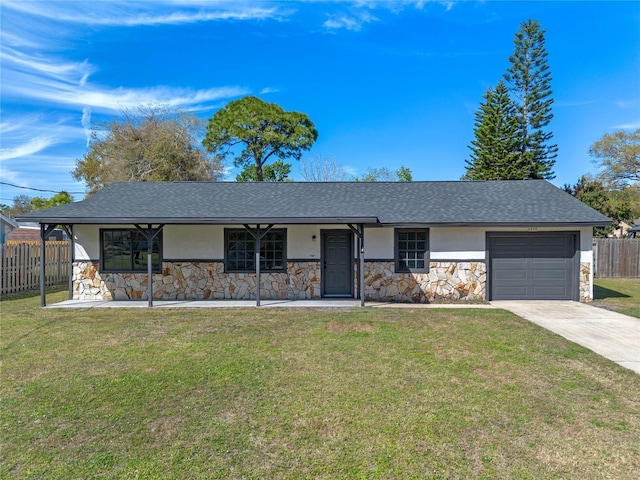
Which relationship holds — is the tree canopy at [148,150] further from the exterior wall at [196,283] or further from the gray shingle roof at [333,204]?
the exterior wall at [196,283]

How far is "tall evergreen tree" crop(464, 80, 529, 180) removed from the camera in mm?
24750

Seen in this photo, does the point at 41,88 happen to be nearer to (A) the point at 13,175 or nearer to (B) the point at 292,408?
(A) the point at 13,175

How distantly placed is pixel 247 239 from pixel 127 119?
70.0 ft

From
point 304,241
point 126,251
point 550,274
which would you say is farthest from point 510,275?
point 126,251

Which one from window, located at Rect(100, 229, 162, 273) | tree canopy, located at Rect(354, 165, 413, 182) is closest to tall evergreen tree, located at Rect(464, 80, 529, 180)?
tree canopy, located at Rect(354, 165, 413, 182)

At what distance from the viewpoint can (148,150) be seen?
2498cm

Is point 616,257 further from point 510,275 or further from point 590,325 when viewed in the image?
point 590,325

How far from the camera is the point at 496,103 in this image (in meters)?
25.3

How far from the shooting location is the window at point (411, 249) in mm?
10398

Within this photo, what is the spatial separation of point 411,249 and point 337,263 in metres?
2.18

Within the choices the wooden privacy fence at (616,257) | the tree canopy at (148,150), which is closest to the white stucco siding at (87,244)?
the tree canopy at (148,150)

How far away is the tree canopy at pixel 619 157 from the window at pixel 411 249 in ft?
97.3

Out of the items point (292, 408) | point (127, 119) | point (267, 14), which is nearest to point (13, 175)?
point (127, 119)

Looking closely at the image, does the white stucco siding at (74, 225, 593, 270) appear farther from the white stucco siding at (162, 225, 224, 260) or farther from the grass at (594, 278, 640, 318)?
the grass at (594, 278, 640, 318)
